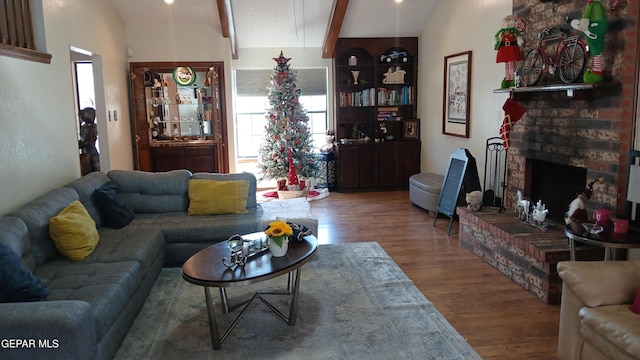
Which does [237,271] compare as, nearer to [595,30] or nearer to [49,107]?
[49,107]

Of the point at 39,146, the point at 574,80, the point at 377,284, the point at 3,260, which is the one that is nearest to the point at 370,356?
the point at 377,284

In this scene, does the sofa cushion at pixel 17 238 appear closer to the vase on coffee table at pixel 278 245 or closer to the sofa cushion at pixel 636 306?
the vase on coffee table at pixel 278 245

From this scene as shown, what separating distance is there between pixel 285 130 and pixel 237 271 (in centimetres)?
494

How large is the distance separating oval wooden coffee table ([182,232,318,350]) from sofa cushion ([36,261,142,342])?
415 millimetres

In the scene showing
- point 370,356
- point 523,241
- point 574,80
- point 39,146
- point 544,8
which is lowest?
point 370,356

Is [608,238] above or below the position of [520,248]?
above

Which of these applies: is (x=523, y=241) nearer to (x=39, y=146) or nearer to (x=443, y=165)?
(x=443, y=165)

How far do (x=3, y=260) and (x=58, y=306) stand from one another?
544 millimetres

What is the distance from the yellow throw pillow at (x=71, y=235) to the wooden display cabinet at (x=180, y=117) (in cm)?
392

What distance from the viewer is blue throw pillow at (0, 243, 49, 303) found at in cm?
266

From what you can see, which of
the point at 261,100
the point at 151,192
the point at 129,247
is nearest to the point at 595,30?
the point at 129,247

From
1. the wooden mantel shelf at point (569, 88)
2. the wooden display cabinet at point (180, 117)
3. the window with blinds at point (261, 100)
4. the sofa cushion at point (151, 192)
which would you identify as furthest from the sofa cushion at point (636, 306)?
the window with blinds at point (261, 100)

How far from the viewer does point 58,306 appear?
2445 mm

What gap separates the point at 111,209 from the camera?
4.39 m
